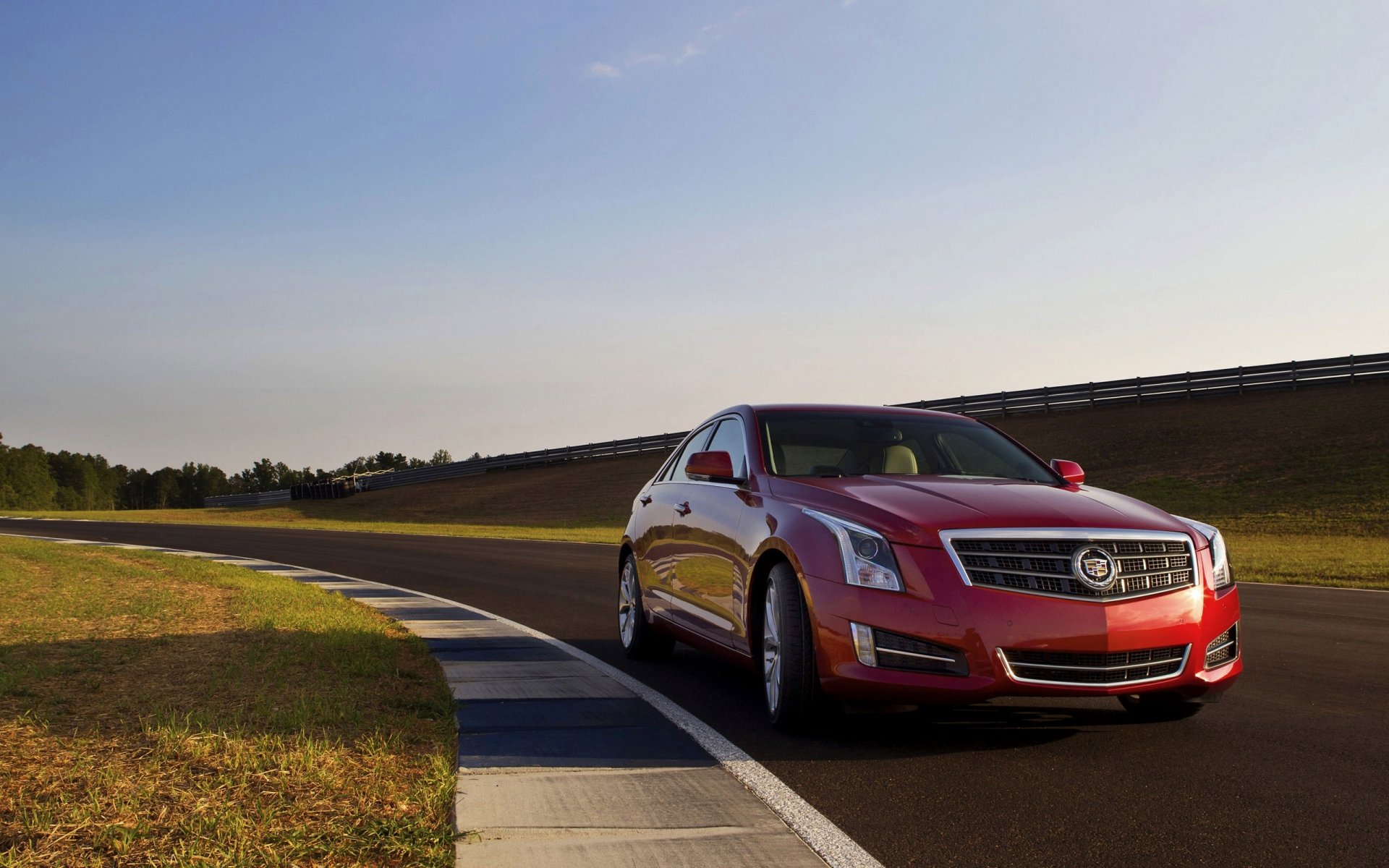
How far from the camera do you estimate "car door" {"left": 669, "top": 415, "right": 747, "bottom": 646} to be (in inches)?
246

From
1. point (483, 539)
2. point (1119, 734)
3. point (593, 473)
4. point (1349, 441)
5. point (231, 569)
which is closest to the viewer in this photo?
point (1119, 734)

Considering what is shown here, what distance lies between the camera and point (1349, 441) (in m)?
32.4

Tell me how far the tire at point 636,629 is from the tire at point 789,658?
2.12 m

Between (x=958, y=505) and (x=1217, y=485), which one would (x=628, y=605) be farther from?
(x=1217, y=485)

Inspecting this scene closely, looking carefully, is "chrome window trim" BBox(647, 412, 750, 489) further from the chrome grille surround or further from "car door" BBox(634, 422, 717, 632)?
the chrome grille surround

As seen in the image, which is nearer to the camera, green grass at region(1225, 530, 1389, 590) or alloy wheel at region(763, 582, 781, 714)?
alloy wheel at region(763, 582, 781, 714)

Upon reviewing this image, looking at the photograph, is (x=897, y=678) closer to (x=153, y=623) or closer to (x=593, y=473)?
(x=153, y=623)

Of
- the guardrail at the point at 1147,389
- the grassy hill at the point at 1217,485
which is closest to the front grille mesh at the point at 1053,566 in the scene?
the grassy hill at the point at 1217,485

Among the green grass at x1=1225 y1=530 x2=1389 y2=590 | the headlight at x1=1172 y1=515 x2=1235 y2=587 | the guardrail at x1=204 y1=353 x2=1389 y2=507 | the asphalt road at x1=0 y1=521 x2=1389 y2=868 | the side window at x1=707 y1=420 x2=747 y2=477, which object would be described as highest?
the guardrail at x1=204 y1=353 x2=1389 y2=507

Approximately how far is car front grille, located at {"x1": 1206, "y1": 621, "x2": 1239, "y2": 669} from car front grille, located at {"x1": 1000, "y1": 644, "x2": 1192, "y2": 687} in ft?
1.33

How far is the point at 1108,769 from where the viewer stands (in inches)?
187

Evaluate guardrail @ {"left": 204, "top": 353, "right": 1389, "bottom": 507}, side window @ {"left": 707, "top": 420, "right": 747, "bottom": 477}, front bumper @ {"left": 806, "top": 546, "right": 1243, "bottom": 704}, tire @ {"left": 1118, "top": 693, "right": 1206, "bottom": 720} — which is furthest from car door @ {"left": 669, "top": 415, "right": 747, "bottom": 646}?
guardrail @ {"left": 204, "top": 353, "right": 1389, "bottom": 507}

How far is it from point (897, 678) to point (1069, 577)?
844 millimetres

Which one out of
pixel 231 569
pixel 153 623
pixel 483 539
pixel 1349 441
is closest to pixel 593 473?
pixel 483 539
